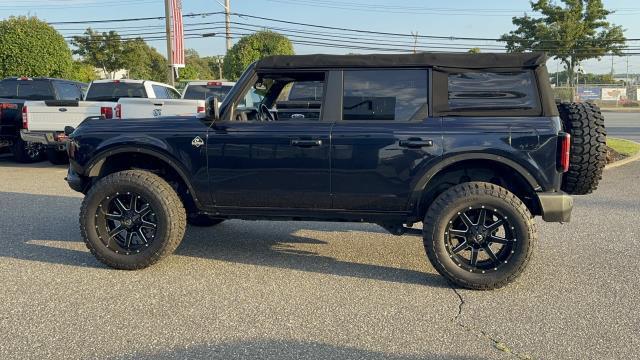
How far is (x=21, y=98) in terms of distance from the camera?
461 inches

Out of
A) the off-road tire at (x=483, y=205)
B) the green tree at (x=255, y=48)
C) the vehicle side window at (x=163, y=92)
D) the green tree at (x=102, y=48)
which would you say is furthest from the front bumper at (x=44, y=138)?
the green tree at (x=102, y=48)

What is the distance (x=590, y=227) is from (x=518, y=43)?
149ft

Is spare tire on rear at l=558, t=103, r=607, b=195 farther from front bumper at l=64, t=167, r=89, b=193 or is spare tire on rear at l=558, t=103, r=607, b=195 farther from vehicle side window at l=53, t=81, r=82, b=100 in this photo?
vehicle side window at l=53, t=81, r=82, b=100

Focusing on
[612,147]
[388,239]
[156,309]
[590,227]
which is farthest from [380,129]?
[612,147]

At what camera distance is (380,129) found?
4.27 m

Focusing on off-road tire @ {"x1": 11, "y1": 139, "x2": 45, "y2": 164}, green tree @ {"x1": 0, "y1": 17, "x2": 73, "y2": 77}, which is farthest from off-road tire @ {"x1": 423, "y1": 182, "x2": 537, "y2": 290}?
green tree @ {"x1": 0, "y1": 17, "x2": 73, "y2": 77}

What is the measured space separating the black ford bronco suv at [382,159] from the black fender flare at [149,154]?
12 millimetres

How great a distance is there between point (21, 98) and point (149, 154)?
8.94 meters

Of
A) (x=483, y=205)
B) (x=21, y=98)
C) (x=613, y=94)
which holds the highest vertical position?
(x=613, y=94)

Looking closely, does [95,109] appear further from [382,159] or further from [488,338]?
[488,338]

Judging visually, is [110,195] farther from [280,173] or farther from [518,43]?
[518,43]

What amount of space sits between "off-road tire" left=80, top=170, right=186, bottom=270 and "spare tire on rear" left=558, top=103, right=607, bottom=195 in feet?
11.1

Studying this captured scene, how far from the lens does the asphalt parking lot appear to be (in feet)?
10.6

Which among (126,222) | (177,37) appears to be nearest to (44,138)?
(126,222)
